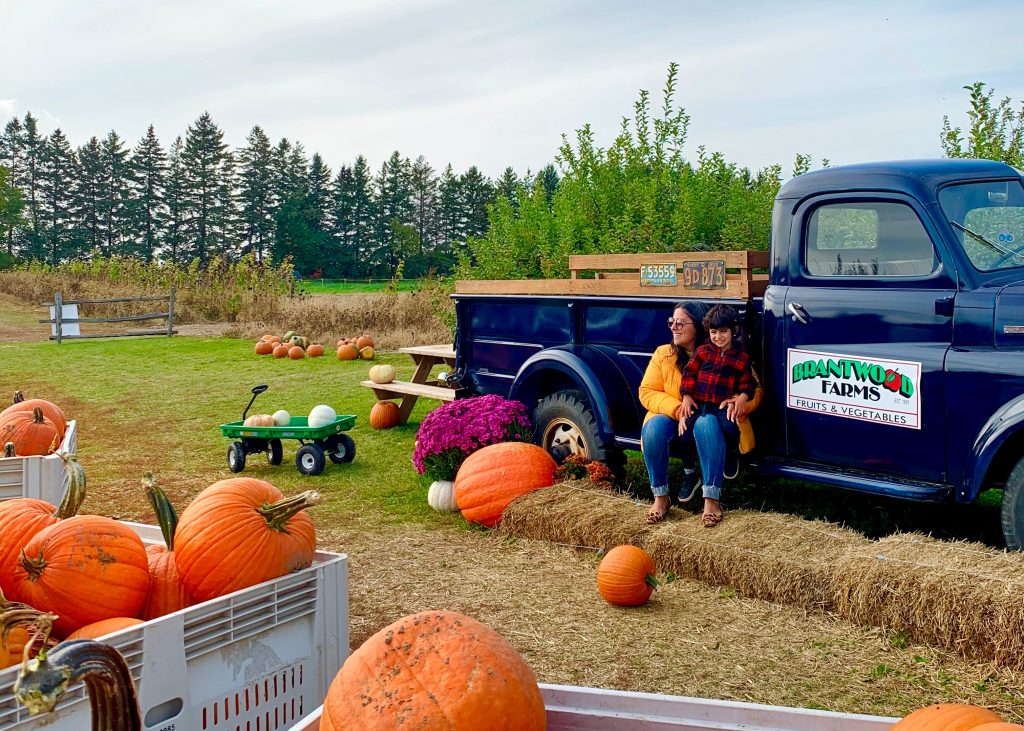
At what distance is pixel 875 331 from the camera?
4.91 m

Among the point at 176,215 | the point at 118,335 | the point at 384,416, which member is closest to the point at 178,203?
the point at 176,215

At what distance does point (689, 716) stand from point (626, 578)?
2.79m

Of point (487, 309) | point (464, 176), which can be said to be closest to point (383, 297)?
point (487, 309)

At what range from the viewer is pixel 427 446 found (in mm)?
6715

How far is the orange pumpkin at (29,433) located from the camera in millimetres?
5016

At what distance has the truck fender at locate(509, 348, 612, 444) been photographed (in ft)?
19.9

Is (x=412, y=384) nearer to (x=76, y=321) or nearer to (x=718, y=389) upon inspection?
(x=718, y=389)

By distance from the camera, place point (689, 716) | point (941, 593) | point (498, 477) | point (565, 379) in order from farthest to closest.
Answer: point (565, 379)
point (498, 477)
point (941, 593)
point (689, 716)

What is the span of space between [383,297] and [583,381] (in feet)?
49.8

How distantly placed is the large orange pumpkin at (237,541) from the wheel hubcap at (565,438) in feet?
10.8

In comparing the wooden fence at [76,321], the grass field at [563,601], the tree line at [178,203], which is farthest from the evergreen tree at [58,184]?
the grass field at [563,601]

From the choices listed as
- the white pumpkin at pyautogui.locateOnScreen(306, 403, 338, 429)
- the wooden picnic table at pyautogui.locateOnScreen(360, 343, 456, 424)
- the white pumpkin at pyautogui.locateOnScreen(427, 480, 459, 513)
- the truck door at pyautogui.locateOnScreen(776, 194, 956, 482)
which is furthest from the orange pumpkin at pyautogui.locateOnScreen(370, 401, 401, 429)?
the truck door at pyautogui.locateOnScreen(776, 194, 956, 482)

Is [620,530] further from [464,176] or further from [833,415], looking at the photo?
[464,176]

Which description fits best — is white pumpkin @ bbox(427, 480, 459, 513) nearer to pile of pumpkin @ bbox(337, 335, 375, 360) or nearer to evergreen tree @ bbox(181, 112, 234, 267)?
pile of pumpkin @ bbox(337, 335, 375, 360)
